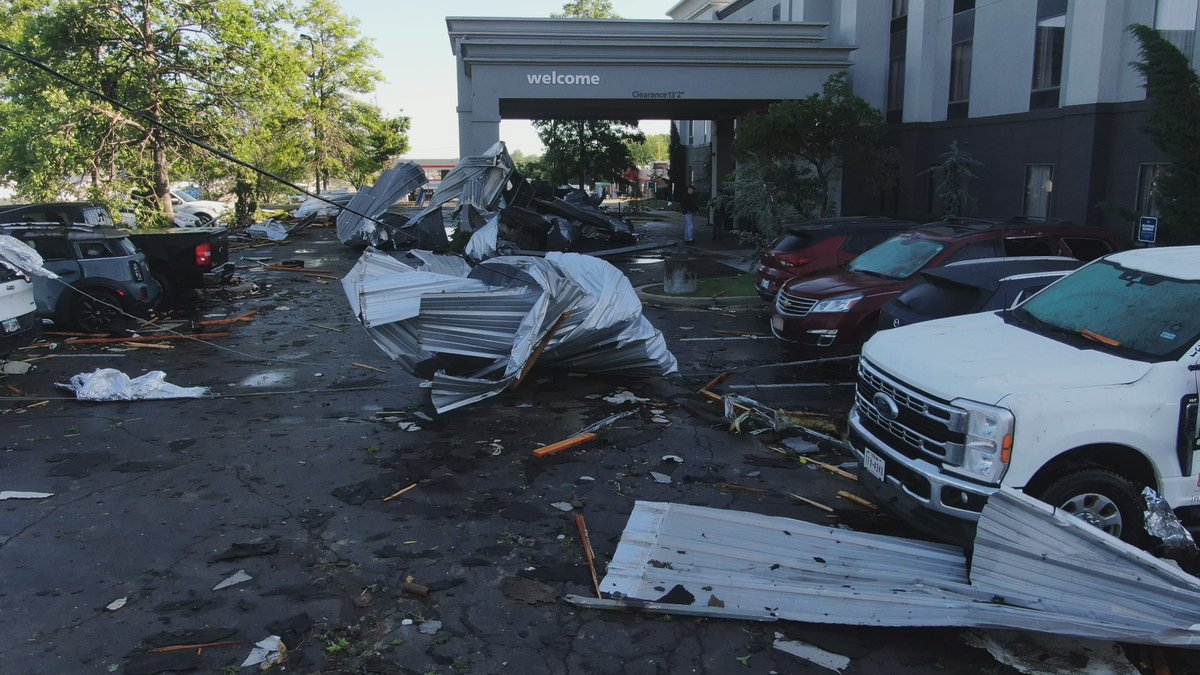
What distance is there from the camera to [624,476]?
6.82m

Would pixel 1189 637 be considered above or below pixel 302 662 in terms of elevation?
above

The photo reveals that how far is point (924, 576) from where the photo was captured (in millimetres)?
4613

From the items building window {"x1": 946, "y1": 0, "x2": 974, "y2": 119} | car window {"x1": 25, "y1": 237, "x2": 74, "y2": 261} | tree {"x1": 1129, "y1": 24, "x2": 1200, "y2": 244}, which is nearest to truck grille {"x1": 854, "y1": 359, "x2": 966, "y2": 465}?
tree {"x1": 1129, "y1": 24, "x2": 1200, "y2": 244}

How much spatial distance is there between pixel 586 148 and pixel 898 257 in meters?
33.8

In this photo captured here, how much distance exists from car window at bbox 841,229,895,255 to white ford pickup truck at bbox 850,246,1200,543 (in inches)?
302

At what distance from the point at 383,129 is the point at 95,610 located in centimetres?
4903

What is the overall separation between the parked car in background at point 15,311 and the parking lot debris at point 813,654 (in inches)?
371

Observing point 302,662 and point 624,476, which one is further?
point 624,476


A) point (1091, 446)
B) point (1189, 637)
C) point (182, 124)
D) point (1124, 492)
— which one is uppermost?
point (182, 124)

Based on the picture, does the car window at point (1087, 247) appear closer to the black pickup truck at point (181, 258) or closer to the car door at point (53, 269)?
the black pickup truck at point (181, 258)

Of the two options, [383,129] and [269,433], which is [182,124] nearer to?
[269,433]

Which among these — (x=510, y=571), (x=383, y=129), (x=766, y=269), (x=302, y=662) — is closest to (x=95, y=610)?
(x=302, y=662)

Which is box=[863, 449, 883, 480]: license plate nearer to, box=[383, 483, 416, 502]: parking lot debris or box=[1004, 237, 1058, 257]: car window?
box=[383, 483, 416, 502]: parking lot debris

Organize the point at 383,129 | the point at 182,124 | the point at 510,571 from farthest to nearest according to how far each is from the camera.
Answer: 1. the point at 383,129
2. the point at 182,124
3. the point at 510,571
